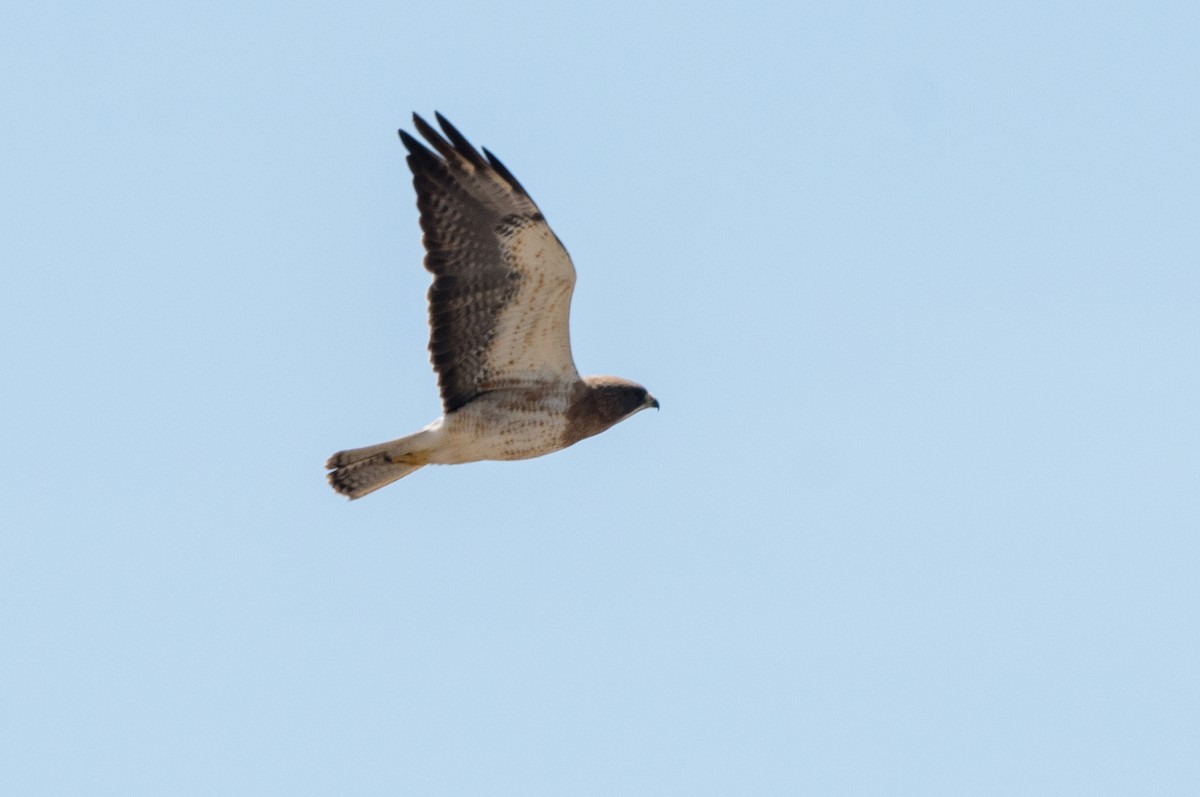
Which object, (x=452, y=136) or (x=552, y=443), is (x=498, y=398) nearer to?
(x=552, y=443)

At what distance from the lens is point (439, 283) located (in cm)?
2047

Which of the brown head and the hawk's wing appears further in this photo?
the brown head

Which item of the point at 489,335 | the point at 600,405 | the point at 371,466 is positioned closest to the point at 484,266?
the point at 489,335

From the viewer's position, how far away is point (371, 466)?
2097cm

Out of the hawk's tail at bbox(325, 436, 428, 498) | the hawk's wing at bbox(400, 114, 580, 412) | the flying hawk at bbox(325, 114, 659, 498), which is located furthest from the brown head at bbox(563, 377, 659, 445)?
the hawk's tail at bbox(325, 436, 428, 498)

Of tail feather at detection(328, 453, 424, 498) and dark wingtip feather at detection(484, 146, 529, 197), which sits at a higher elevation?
dark wingtip feather at detection(484, 146, 529, 197)

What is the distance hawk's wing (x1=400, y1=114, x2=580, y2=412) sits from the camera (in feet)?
66.0

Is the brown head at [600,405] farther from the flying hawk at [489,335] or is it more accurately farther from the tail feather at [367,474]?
the tail feather at [367,474]

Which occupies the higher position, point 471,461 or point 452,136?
point 452,136

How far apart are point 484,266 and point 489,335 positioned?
577 millimetres

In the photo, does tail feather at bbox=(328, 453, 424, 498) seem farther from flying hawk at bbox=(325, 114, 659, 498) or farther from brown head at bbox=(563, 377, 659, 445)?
brown head at bbox=(563, 377, 659, 445)

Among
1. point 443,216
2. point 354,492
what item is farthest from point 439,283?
point 354,492

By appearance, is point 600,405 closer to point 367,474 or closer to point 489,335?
point 489,335

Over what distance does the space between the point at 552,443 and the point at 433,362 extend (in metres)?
1.05
